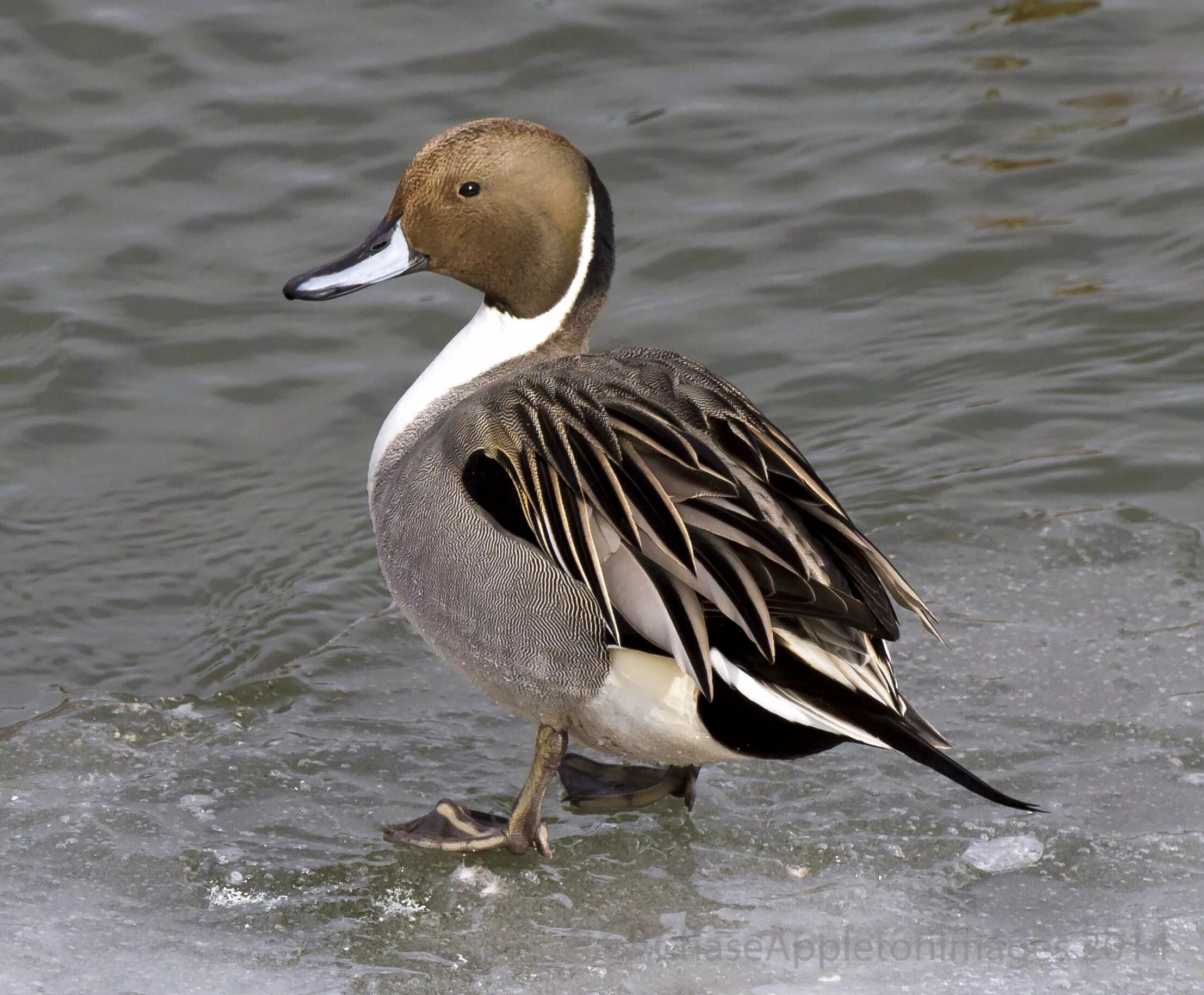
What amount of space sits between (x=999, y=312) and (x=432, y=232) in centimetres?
281

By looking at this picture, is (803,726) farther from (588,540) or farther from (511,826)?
(511,826)

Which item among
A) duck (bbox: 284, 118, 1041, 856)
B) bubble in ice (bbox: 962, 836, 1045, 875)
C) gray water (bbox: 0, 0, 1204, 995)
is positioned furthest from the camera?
bubble in ice (bbox: 962, 836, 1045, 875)

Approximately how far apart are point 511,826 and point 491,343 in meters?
1.05

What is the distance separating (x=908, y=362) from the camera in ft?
17.9

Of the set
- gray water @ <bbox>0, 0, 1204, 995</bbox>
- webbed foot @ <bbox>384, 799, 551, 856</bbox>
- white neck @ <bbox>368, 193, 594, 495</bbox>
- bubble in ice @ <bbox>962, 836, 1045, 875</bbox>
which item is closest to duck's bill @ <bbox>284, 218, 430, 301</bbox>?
white neck @ <bbox>368, 193, 594, 495</bbox>

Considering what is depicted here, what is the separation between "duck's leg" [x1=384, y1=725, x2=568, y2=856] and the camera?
3.10m

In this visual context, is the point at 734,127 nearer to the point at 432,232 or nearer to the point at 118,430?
the point at 118,430

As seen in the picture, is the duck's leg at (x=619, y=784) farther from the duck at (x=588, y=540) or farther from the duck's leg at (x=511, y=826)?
the duck's leg at (x=511, y=826)

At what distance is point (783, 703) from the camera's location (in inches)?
108

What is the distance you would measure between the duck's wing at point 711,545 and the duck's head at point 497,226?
1.31ft

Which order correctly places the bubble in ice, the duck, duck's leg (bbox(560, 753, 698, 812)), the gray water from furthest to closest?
duck's leg (bbox(560, 753, 698, 812)) < the bubble in ice < the gray water < the duck

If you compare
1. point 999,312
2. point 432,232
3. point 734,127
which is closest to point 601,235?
point 432,232

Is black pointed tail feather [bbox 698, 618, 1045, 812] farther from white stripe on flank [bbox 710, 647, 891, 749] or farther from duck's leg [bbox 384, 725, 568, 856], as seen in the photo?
duck's leg [bbox 384, 725, 568, 856]

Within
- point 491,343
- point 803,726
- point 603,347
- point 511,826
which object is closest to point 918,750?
point 803,726
